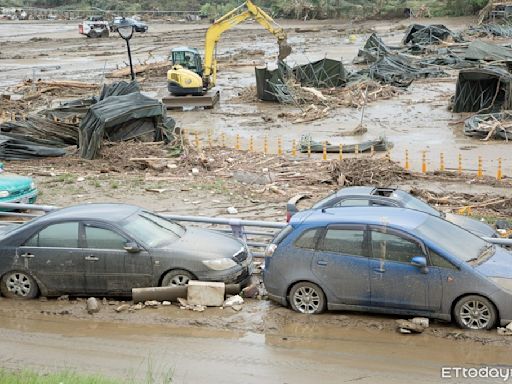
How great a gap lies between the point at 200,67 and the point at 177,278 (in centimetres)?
2985

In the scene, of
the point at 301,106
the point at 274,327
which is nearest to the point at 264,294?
the point at 274,327

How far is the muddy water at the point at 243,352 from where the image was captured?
8.98 metres

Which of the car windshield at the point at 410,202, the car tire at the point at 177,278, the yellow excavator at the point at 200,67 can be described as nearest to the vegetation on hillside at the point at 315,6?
the yellow excavator at the point at 200,67

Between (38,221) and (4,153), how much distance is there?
561 inches

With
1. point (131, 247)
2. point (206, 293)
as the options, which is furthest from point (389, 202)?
point (131, 247)

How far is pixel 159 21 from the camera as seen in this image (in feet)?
348

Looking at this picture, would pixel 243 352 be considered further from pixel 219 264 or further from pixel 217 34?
pixel 217 34

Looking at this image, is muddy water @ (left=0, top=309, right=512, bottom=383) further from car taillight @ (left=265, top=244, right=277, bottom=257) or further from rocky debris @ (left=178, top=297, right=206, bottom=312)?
car taillight @ (left=265, top=244, right=277, bottom=257)

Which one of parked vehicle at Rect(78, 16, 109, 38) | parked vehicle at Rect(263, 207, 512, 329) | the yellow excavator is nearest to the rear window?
parked vehicle at Rect(263, 207, 512, 329)

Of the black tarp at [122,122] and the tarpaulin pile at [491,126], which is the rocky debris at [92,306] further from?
the tarpaulin pile at [491,126]

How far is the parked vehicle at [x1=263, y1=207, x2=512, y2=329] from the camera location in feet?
33.1

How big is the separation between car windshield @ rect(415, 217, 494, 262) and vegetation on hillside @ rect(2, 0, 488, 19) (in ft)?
253

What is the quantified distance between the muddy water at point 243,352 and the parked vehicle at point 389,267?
17.9 inches

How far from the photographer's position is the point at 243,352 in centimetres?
975
